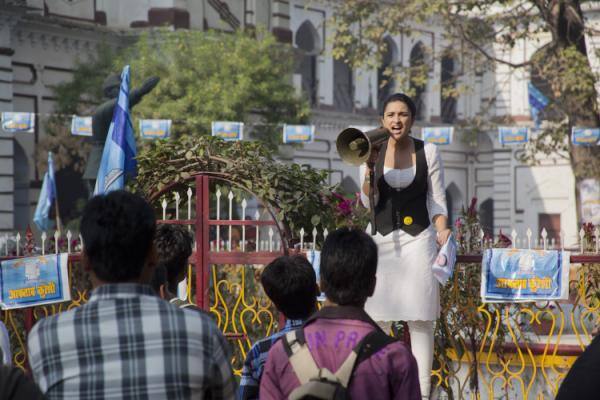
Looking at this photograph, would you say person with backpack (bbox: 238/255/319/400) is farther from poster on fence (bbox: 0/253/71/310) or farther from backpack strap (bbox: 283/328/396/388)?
poster on fence (bbox: 0/253/71/310)

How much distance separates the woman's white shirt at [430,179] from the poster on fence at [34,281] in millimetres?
2692

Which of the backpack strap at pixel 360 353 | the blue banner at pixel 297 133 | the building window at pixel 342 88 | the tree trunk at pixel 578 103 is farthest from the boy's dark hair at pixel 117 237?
the building window at pixel 342 88

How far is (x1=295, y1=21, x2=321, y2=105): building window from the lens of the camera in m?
32.4

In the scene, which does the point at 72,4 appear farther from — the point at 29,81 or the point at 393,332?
the point at 393,332

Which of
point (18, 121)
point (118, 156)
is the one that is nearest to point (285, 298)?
point (118, 156)

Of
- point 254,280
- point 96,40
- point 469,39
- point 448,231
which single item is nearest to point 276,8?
point 96,40

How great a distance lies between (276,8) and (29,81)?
24.4 feet

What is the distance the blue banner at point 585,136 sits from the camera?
16984mm

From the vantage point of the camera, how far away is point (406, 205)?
6129 mm

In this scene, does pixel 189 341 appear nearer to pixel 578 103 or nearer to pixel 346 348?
pixel 346 348

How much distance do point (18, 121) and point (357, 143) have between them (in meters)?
15.6

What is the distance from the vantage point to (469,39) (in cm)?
1838

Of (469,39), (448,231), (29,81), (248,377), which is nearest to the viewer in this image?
(248,377)

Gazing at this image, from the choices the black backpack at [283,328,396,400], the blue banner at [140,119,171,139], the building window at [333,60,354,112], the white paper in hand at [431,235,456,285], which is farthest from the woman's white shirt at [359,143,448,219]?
the building window at [333,60,354,112]
